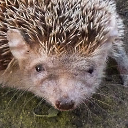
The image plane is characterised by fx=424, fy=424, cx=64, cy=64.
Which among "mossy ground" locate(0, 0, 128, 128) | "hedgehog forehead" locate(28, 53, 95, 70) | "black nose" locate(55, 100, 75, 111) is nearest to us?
"black nose" locate(55, 100, 75, 111)

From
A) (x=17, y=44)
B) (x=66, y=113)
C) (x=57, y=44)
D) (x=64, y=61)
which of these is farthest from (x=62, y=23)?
(x=66, y=113)

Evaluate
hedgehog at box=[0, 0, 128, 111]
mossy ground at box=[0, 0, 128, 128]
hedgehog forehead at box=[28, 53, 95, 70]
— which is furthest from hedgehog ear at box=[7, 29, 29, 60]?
mossy ground at box=[0, 0, 128, 128]

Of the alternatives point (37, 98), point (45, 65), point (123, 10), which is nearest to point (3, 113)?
point (37, 98)

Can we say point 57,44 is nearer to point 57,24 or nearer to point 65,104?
point 57,24

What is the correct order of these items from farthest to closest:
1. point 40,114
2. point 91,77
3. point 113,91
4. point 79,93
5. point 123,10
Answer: point 123,10
point 113,91
point 40,114
point 91,77
point 79,93

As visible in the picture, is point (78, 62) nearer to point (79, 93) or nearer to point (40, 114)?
point (79, 93)

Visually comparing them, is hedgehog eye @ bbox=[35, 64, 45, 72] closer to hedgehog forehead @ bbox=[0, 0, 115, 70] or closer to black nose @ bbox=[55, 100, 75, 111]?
hedgehog forehead @ bbox=[0, 0, 115, 70]
